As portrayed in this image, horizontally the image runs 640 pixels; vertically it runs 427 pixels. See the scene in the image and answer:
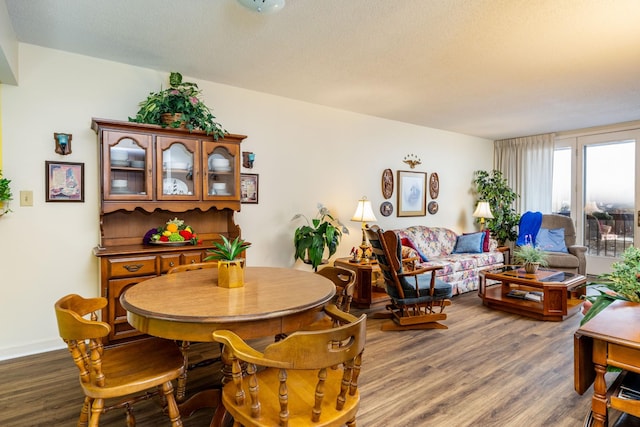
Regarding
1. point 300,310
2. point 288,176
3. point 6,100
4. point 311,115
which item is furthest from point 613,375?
point 6,100

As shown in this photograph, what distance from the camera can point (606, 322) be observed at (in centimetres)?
164

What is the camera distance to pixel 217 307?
155 centimetres

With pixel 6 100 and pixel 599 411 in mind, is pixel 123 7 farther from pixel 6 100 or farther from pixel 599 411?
pixel 599 411

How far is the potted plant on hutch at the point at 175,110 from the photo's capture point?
9.73ft

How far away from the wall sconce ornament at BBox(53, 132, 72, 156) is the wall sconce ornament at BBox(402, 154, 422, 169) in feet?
14.3

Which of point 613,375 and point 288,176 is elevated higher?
point 288,176

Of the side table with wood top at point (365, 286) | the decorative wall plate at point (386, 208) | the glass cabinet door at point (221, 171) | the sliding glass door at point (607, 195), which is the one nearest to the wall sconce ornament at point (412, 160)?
the decorative wall plate at point (386, 208)

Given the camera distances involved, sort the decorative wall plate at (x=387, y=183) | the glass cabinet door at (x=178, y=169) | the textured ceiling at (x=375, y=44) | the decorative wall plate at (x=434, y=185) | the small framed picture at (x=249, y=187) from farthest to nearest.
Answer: the decorative wall plate at (x=434, y=185) < the decorative wall plate at (x=387, y=183) < the small framed picture at (x=249, y=187) < the glass cabinet door at (x=178, y=169) < the textured ceiling at (x=375, y=44)

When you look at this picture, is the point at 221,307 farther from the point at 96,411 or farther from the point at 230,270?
the point at 96,411

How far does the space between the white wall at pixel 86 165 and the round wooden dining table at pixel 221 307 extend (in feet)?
5.05

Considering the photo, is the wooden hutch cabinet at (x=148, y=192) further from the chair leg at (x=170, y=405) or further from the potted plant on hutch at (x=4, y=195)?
the chair leg at (x=170, y=405)

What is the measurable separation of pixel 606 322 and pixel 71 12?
3.67m

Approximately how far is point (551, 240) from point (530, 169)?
1556 millimetres

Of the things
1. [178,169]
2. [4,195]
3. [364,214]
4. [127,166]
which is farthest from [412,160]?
[4,195]
